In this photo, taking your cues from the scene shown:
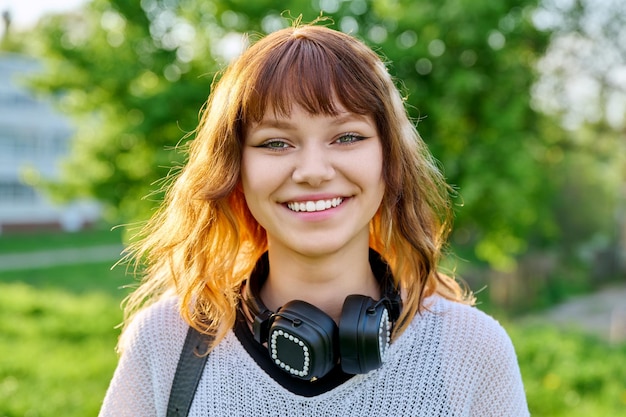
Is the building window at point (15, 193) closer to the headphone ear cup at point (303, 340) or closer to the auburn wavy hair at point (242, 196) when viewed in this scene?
the auburn wavy hair at point (242, 196)

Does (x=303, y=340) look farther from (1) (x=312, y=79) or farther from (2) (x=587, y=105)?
(2) (x=587, y=105)

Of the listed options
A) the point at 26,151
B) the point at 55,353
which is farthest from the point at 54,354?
the point at 26,151

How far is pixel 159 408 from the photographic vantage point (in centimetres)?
192

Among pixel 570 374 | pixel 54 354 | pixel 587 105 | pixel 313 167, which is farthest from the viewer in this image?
pixel 587 105

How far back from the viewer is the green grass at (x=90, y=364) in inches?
227

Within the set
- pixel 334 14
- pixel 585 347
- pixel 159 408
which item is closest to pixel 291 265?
pixel 159 408

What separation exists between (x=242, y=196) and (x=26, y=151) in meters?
37.7

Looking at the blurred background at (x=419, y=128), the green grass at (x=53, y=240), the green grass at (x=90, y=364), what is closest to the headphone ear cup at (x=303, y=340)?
the blurred background at (x=419, y=128)

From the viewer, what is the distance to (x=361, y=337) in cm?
175

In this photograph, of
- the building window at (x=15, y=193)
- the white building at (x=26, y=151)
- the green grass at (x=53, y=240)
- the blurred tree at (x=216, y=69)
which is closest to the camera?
the blurred tree at (x=216, y=69)

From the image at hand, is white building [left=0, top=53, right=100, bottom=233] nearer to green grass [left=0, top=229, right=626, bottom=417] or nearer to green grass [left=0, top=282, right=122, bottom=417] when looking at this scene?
green grass [left=0, top=282, right=122, bottom=417]

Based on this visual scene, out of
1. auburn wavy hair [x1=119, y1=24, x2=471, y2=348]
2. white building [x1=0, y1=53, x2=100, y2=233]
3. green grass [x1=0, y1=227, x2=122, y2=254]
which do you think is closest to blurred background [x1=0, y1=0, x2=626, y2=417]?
auburn wavy hair [x1=119, y1=24, x2=471, y2=348]

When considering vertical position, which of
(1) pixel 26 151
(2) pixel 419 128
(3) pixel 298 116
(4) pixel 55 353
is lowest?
(1) pixel 26 151

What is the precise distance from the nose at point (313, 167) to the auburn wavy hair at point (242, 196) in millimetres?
106
